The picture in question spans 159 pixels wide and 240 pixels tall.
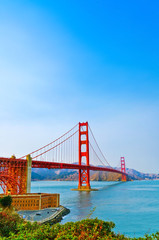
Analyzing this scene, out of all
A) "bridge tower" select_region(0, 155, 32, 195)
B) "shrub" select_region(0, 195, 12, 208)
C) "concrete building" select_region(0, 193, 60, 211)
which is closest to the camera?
"shrub" select_region(0, 195, 12, 208)

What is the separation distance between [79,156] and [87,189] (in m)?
11.5

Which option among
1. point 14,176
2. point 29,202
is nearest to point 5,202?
point 29,202

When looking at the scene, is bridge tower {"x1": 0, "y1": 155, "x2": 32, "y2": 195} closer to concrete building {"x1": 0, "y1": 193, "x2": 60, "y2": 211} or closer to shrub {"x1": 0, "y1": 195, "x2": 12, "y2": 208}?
concrete building {"x1": 0, "y1": 193, "x2": 60, "y2": 211}

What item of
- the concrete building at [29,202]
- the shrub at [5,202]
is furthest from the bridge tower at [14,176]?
the shrub at [5,202]

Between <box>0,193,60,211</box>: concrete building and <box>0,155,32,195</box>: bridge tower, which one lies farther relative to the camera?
<box>0,155,32,195</box>: bridge tower

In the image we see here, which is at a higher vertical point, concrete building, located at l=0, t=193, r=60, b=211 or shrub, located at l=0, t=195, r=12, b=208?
shrub, located at l=0, t=195, r=12, b=208

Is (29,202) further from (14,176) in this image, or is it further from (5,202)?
(14,176)

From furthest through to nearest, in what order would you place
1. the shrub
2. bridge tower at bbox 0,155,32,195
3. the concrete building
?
bridge tower at bbox 0,155,32,195 < the concrete building < the shrub

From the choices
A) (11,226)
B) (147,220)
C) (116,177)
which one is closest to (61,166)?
(147,220)

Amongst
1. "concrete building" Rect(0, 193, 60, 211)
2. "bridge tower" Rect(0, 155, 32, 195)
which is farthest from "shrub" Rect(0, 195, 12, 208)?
"bridge tower" Rect(0, 155, 32, 195)

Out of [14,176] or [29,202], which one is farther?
[14,176]

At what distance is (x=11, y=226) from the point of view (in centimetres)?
924

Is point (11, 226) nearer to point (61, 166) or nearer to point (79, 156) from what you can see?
point (61, 166)

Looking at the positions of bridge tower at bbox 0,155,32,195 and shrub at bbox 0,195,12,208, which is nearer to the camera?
shrub at bbox 0,195,12,208
